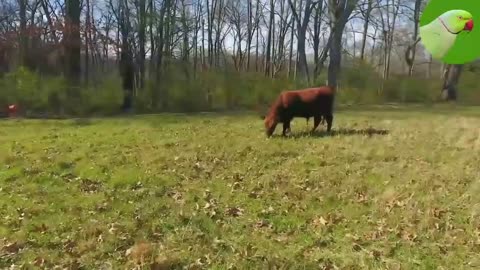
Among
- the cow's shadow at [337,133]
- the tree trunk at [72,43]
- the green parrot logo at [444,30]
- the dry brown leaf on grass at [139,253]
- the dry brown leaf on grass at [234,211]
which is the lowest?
the dry brown leaf on grass at [139,253]

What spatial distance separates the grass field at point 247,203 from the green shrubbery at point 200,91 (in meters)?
10.4

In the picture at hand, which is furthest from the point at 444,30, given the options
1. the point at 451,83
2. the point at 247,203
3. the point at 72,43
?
the point at 451,83

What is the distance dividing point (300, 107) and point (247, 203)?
549cm

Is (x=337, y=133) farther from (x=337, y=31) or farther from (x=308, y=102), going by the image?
(x=337, y=31)

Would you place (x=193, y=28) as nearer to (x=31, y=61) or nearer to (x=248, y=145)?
(x=31, y=61)

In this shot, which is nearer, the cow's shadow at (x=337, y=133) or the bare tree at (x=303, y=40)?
the cow's shadow at (x=337, y=133)

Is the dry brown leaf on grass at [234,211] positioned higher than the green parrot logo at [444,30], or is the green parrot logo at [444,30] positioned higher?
the green parrot logo at [444,30]

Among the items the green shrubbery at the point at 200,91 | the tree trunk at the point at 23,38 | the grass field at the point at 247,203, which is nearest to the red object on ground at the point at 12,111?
the green shrubbery at the point at 200,91

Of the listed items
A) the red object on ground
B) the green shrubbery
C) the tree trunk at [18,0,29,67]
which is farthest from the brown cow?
the tree trunk at [18,0,29,67]

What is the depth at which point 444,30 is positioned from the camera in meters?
5.13

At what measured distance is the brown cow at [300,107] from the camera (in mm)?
11445

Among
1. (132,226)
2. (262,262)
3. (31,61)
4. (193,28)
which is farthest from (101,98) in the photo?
(262,262)

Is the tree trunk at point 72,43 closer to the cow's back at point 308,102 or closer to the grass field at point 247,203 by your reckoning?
the grass field at point 247,203

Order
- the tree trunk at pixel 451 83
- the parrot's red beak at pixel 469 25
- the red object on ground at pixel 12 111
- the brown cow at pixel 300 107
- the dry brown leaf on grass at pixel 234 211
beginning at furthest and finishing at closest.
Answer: the tree trunk at pixel 451 83 → the red object on ground at pixel 12 111 → the brown cow at pixel 300 107 → the dry brown leaf on grass at pixel 234 211 → the parrot's red beak at pixel 469 25
